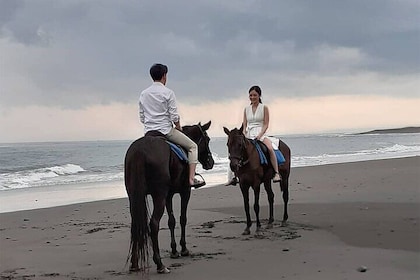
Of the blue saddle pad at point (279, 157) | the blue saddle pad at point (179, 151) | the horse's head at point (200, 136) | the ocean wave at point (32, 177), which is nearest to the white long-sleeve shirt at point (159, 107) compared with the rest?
the blue saddle pad at point (179, 151)

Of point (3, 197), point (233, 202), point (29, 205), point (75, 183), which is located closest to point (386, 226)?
point (233, 202)

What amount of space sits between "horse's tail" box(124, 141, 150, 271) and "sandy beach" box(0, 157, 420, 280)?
29 cm

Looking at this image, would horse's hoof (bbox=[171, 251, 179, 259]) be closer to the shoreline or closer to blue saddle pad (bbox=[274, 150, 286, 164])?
blue saddle pad (bbox=[274, 150, 286, 164])

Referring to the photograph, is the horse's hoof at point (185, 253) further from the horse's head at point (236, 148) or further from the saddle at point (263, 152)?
the saddle at point (263, 152)

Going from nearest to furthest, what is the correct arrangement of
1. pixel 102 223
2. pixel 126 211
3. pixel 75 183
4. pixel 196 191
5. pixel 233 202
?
pixel 102 223 < pixel 126 211 < pixel 233 202 < pixel 196 191 < pixel 75 183

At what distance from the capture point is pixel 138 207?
5.86 metres

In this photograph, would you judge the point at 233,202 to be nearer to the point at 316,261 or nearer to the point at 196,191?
the point at 196,191

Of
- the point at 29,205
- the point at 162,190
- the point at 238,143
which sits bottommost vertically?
the point at 29,205

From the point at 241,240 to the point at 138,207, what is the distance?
98.0 inches

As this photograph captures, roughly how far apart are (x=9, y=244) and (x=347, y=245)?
5.10 metres

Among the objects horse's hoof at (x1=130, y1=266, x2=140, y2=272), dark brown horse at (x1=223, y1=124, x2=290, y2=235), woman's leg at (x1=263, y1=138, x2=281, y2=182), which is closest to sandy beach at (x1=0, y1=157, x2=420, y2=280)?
horse's hoof at (x1=130, y1=266, x2=140, y2=272)

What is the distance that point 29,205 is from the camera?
13508 millimetres

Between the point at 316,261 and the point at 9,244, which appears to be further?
the point at 9,244

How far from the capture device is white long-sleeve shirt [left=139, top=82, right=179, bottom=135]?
663 centimetres
